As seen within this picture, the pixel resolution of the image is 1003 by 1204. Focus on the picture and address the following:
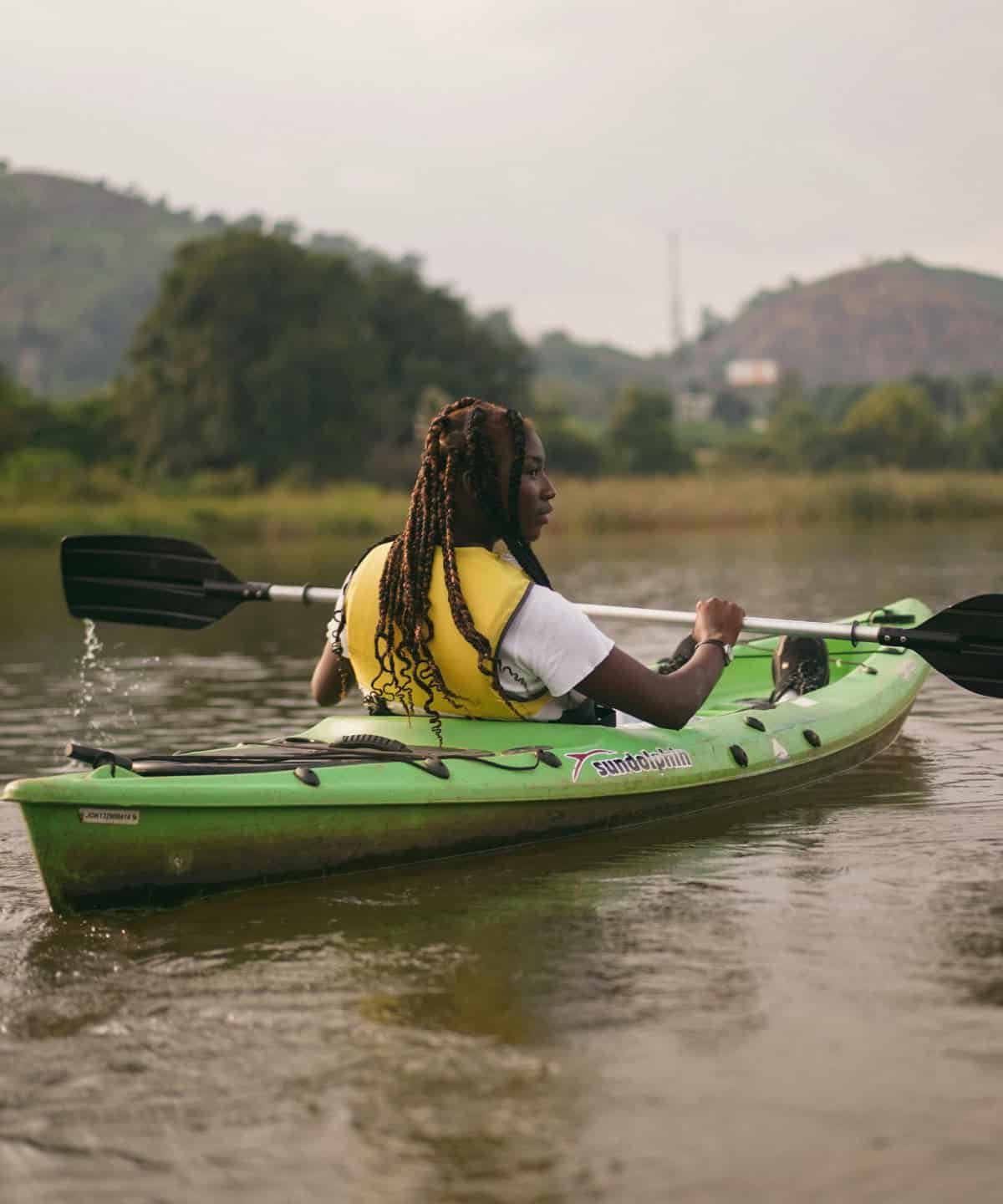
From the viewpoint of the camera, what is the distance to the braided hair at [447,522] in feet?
15.7

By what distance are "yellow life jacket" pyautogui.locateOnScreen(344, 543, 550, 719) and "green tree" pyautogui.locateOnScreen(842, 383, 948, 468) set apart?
45.5 meters

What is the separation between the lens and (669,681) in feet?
16.3

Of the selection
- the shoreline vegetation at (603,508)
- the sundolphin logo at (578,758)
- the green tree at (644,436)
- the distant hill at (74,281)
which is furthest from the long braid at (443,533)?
the distant hill at (74,281)

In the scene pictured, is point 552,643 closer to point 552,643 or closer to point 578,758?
point 552,643

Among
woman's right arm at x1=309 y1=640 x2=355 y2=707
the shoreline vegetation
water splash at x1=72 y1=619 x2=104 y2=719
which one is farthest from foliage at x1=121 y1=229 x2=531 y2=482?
woman's right arm at x1=309 y1=640 x2=355 y2=707

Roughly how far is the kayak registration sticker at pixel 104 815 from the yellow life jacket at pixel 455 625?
0.95 metres

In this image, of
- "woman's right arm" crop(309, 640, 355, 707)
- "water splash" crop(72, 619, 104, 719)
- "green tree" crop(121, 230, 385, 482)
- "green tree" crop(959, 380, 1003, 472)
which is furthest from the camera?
"green tree" crop(959, 380, 1003, 472)

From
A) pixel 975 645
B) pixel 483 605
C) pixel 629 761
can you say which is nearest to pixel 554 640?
pixel 483 605

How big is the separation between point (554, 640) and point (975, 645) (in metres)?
1.78

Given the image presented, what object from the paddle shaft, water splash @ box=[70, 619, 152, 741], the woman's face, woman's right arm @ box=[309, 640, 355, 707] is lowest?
water splash @ box=[70, 619, 152, 741]

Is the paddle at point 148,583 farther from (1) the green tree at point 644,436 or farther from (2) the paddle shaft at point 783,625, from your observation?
(1) the green tree at point 644,436

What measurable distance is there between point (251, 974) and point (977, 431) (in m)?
48.9

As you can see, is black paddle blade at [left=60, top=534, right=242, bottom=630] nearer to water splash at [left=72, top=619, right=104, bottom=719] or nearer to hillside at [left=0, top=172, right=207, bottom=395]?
water splash at [left=72, top=619, right=104, bottom=719]

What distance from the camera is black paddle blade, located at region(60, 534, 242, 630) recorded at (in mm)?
6766
